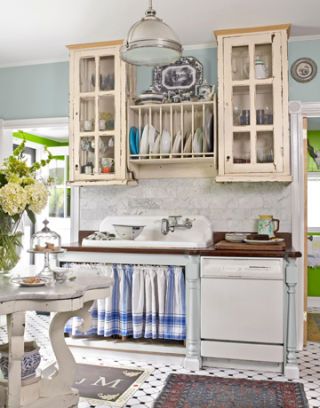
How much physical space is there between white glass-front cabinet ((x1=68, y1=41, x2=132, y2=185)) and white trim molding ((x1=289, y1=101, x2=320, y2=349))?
1.43m

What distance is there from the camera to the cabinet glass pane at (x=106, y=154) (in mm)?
3959

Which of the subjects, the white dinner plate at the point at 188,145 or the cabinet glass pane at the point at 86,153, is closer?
the white dinner plate at the point at 188,145

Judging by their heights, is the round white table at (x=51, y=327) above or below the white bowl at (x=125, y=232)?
below

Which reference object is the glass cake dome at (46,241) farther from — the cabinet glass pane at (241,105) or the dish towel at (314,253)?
the dish towel at (314,253)

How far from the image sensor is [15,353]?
7.06 feet

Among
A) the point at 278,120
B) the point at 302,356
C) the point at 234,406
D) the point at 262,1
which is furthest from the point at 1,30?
the point at 302,356

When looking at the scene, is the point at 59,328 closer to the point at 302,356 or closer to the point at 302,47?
the point at 302,356

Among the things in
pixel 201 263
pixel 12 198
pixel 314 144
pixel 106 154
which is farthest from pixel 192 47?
pixel 314 144

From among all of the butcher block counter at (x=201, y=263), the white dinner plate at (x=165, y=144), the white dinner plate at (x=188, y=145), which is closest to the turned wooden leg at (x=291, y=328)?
the butcher block counter at (x=201, y=263)

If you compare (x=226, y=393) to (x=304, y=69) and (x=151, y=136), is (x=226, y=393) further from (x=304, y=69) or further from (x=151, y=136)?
(x=304, y=69)

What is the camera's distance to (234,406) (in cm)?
274

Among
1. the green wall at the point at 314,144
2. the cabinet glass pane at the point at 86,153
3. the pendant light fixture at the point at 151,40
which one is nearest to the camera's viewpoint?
the pendant light fixture at the point at 151,40

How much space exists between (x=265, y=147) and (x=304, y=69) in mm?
849

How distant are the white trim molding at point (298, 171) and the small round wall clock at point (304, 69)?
0.74 ft
